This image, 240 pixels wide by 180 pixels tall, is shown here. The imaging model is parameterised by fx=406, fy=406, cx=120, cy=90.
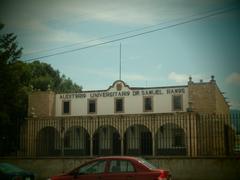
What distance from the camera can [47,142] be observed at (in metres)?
35.6

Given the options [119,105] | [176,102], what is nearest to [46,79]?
[119,105]

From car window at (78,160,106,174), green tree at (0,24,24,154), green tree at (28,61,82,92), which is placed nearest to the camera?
car window at (78,160,106,174)

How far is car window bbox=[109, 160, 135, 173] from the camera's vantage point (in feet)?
40.9

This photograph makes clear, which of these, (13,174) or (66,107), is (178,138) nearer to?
(66,107)

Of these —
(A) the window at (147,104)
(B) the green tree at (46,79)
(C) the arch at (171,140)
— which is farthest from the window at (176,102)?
(B) the green tree at (46,79)

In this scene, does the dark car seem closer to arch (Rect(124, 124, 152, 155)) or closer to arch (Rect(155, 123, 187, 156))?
arch (Rect(155, 123, 187, 156))

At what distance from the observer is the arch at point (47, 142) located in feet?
104

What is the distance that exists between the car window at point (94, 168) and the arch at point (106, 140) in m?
25.9

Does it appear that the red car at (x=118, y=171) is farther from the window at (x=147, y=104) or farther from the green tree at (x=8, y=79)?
the window at (x=147, y=104)

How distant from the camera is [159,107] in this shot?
39.9m

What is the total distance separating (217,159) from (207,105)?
19366mm

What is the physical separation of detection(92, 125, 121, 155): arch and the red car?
25981mm

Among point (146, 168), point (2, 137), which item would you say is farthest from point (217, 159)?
point (2, 137)

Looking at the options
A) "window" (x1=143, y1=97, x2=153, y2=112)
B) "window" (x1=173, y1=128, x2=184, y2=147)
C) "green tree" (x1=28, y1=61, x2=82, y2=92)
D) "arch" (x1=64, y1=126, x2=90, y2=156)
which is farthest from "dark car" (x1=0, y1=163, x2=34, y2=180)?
"green tree" (x1=28, y1=61, x2=82, y2=92)
